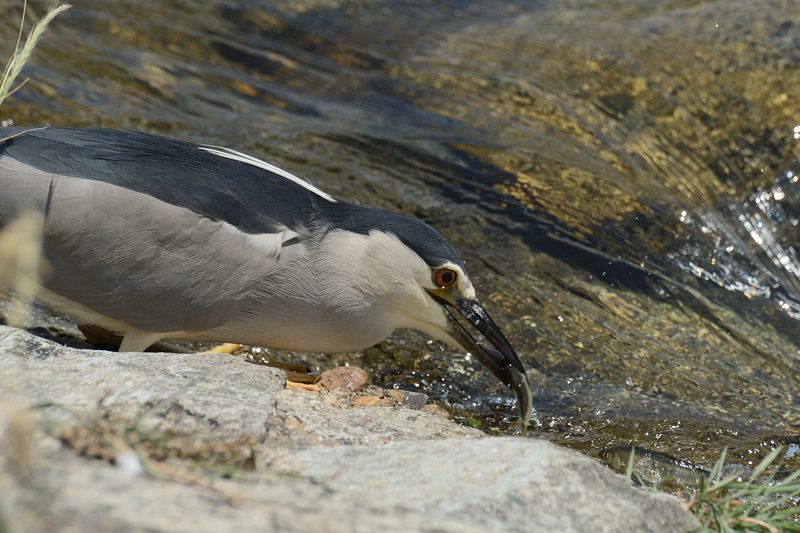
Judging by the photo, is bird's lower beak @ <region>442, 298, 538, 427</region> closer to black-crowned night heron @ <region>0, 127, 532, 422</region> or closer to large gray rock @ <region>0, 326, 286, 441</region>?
black-crowned night heron @ <region>0, 127, 532, 422</region>

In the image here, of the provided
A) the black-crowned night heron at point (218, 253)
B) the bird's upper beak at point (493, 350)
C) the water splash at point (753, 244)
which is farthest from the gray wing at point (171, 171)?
the water splash at point (753, 244)

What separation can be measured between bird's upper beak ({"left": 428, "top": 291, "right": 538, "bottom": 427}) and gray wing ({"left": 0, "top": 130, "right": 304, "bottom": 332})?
35.9 inches

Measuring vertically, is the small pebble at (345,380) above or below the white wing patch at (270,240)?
below

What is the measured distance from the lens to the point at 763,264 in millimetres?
6504

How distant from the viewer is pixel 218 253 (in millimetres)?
4434

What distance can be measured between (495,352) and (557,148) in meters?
2.91

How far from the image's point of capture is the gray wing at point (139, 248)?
4.30 metres

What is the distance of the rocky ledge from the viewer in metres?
1.93

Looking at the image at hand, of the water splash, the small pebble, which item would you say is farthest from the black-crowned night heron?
the water splash

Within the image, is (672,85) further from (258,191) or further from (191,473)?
(191,473)

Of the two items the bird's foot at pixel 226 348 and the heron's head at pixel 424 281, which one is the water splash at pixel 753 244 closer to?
the heron's head at pixel 424 281

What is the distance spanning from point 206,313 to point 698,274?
3248 mm

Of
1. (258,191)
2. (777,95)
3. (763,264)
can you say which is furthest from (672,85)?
(258,191)

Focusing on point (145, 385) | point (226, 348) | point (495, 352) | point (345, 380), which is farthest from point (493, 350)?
point (145, 385)
